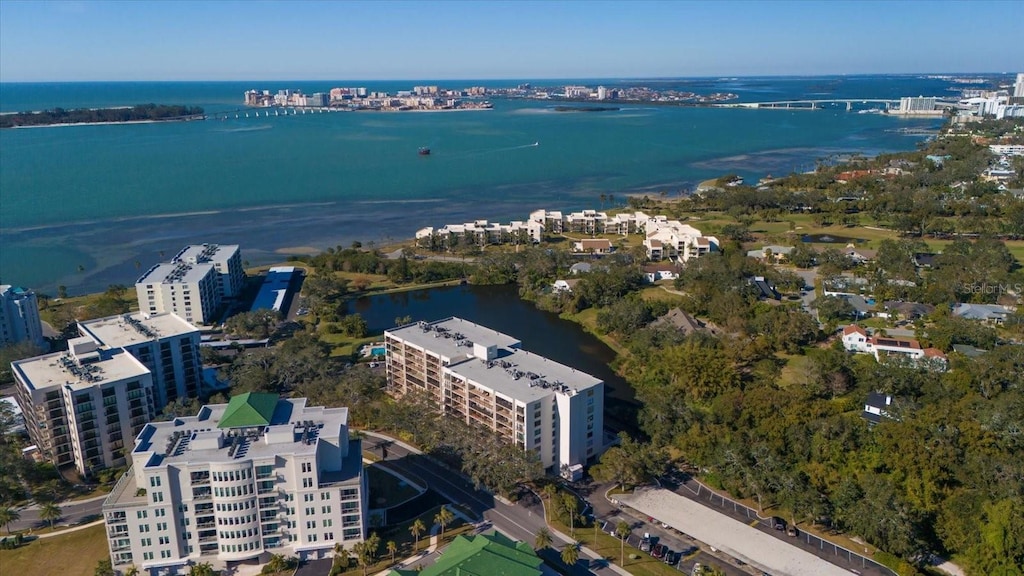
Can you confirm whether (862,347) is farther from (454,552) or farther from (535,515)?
(454,552)

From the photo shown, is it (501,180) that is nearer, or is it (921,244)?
(921,244)

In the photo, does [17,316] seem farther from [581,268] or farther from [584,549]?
[581,268]

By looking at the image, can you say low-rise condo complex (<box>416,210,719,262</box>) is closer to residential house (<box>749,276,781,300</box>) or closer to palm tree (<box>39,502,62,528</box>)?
residential house (<box>749,276,781,300</box>)

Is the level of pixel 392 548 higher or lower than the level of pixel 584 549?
higher

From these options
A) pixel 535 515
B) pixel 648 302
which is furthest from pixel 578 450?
pixel 648 302

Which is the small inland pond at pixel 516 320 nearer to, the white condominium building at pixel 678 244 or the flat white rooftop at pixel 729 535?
the flat white rooftop at pixel 729 535

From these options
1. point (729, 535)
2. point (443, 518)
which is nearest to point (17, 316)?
point (443, 518)
